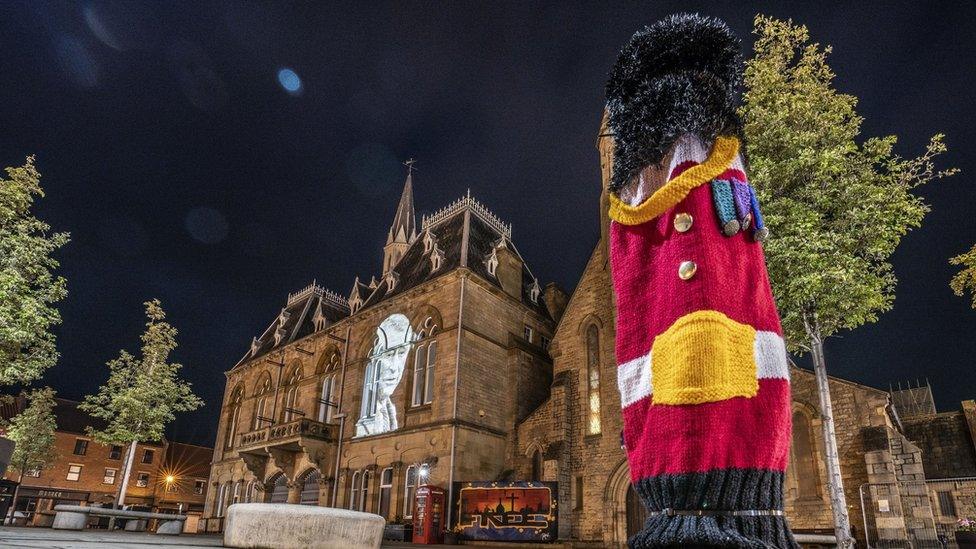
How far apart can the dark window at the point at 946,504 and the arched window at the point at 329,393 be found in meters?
30.0

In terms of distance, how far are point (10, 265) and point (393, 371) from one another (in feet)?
48.0

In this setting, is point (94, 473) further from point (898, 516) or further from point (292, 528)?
point (898, 516)

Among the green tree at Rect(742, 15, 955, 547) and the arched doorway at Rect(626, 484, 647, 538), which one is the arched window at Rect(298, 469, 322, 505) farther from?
the green tree at Rect(742, 15, 955, 547)

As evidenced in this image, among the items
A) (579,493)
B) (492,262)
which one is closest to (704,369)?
(579,493)

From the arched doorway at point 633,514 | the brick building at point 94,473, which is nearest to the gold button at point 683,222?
the arched doorway at point 633,514

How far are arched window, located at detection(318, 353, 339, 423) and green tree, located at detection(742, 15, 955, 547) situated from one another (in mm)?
21598

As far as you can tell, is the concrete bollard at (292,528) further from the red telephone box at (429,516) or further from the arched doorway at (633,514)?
the arched doorway at (633,514)

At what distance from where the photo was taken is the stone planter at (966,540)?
1346 cm

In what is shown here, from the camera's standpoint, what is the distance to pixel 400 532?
70.3 ft

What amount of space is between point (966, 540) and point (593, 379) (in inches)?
462

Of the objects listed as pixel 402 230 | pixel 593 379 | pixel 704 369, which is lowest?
pixel 704 369

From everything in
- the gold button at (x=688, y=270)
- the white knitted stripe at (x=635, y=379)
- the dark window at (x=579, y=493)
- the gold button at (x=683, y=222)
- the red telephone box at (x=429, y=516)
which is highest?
the gold button at (x=683, y=222)

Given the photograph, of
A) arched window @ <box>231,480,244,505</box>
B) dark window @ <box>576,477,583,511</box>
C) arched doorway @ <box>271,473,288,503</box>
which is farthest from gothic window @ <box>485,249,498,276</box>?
arched window @ <box>231,480,244,505</box>

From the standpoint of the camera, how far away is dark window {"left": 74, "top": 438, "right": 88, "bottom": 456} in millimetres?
50438
